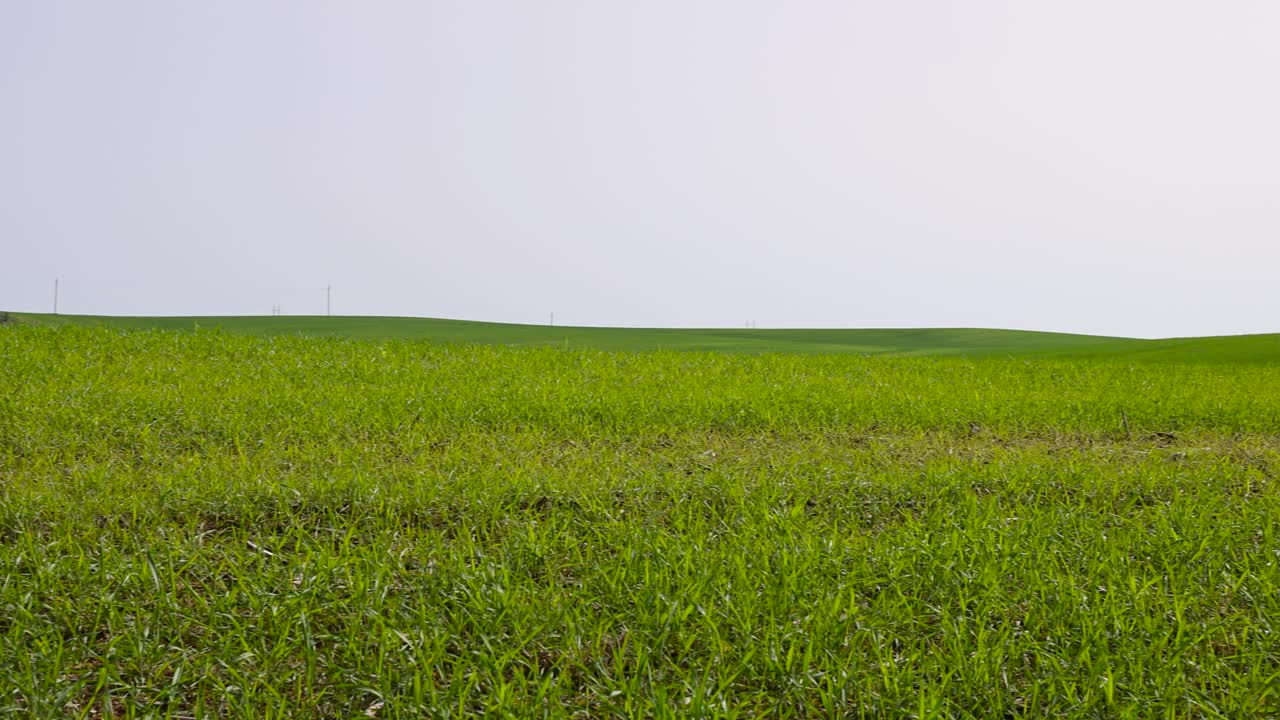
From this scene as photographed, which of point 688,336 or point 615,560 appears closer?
point 615,560

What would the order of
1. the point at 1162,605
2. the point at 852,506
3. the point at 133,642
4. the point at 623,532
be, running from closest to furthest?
the point at 133,642 < the point at 1162,605 < the point at 623,532 < the point at 852,506

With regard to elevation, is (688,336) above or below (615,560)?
above

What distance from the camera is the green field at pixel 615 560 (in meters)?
3.77

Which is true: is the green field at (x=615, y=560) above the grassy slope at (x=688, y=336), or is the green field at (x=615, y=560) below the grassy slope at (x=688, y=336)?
below

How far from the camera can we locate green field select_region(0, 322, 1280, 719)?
3770 mm

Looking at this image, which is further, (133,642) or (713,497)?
(713,497)

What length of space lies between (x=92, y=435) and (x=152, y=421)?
63 cm

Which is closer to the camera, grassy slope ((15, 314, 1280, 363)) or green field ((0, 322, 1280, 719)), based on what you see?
→ green field ((0, 322, 1280, 719))

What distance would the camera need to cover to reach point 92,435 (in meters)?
8.83

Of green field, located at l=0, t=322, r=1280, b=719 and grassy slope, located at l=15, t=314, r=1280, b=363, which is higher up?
grassy slope, located at l=15, t=314, r=1280, b=363

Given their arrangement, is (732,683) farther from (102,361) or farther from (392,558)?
(102,361)

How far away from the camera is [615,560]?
4.94 meters

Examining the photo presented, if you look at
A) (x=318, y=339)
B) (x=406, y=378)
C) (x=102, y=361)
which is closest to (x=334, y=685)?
(x=406, y=378)

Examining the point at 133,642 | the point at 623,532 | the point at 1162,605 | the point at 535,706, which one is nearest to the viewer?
the point at 535,706
